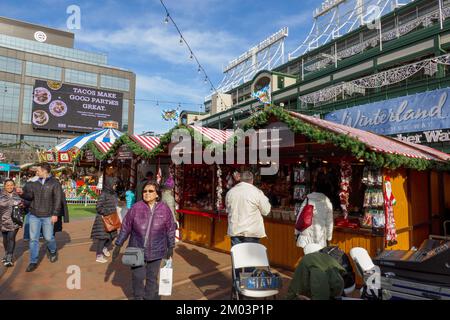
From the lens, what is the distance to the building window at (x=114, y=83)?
56.2 m

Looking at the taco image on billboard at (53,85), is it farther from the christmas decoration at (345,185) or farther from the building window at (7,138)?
the christmas decoration at (345,185)

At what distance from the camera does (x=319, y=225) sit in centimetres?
490

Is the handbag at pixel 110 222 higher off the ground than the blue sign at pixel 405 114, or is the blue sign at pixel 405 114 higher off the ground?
the blue sign at pixel 405 114

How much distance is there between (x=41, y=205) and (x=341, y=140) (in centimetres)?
520

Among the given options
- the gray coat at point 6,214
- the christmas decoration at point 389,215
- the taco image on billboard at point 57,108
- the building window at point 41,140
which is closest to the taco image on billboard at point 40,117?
the taco image on billboard at point 57,108

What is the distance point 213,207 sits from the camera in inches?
318

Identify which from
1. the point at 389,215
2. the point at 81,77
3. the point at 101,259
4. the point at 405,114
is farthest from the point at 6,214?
the point at 81,77

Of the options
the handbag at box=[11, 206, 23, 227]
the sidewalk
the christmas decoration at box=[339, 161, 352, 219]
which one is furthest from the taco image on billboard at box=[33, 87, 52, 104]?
the christmas decoration at box=[339, 161, 352, 219]

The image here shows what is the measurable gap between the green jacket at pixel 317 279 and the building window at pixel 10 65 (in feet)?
189

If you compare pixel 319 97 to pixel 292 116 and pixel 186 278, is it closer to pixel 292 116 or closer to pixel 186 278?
pixel 292 116

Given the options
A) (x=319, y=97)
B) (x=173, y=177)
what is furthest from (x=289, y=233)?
(x=319, y=97)

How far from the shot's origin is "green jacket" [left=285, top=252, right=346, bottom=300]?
2.79 metres
